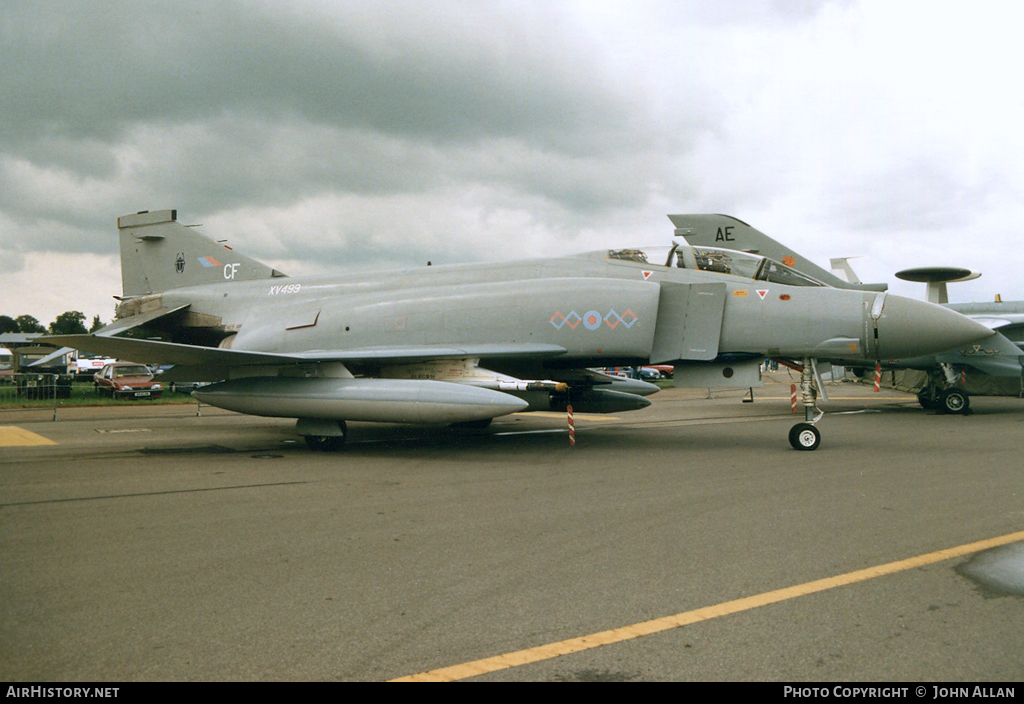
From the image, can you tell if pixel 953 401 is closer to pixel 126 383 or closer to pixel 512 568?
pixel 512 568

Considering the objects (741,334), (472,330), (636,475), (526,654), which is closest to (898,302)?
(741,334)

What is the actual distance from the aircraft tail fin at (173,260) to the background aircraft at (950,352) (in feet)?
29.7

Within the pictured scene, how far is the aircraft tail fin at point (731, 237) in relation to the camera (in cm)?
1420

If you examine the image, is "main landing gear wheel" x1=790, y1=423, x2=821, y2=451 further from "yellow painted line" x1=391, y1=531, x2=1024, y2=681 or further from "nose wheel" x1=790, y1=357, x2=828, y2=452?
"yellow painted line" x1=391, y1=531, x2=1024, y2=681

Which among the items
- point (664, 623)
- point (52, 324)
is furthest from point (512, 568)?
point (52, 324)

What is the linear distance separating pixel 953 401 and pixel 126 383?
81.0 ft

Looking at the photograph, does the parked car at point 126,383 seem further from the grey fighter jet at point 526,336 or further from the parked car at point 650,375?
the parked car at point 650,375

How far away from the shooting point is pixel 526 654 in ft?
9.59

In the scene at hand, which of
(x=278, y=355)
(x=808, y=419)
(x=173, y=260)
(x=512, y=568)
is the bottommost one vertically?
(x=512, y=568)

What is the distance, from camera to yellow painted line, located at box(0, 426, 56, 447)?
11.0 meters

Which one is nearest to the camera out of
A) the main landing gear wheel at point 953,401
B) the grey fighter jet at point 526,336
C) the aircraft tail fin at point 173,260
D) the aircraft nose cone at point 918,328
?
the aircraft nose cone at point 918,328

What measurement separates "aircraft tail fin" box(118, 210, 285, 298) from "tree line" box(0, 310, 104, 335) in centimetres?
7541

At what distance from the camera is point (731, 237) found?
1471cm

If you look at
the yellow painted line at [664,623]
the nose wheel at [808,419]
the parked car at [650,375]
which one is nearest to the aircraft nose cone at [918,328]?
the nose wheel at [808,419]
